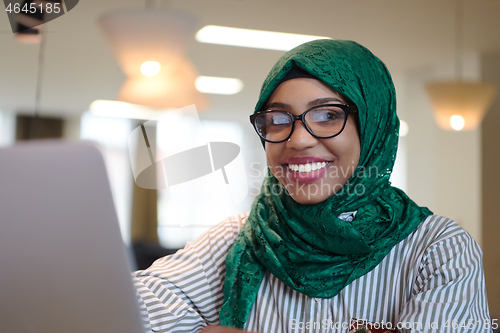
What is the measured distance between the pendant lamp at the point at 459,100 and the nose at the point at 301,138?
206cm

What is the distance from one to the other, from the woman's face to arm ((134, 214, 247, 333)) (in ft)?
1.07

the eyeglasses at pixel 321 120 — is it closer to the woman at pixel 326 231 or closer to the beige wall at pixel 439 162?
the woman at pixel 326 231

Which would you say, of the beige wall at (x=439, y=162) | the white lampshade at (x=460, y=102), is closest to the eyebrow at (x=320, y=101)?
the beige wall at (x=439, y=162)

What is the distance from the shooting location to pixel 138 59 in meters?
2.37

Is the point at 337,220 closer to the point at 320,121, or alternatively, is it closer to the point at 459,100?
the point at 320,121

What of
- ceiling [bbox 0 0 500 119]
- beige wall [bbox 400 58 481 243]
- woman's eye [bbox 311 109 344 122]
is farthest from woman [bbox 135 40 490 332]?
beige wall [bbox 400 58 481 243]

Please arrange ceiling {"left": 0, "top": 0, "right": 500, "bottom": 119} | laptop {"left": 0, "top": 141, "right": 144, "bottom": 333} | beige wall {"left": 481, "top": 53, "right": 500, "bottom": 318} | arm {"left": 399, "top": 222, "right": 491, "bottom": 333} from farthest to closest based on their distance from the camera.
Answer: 1. beige wall {"left": 481, "top": 53, "right": 500, "bottom": 318}
2. ceiling {"left": 0, "top": 0, "right": 500, "bottom": 119}
3. arm {"left": 399, "top": 222, "right": 491, "bottom": 333}
4. laptop {"left": 0, "top": 141, "right": 144, "bottom": 333}

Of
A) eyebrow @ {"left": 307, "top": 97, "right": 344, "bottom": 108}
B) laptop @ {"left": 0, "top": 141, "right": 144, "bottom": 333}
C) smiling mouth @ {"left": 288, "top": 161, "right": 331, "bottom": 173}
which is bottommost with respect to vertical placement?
laptop @ {"left": 0, "top": 141, "right": 144, "bottom": 333}

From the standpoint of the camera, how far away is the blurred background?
2.32 meters

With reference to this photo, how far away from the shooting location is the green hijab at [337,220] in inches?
40.9

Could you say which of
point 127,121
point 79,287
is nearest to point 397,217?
point 79,287

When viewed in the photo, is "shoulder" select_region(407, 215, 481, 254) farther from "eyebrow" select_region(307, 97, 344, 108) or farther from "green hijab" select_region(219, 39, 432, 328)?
"eyebrow" select_region(307, 97, 344, 108)

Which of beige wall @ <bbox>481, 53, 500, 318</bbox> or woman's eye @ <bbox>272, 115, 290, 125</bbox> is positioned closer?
woman's eye @ <bbox>272, 115, 290, 125</bbox>

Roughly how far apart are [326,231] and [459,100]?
222 centimetres
